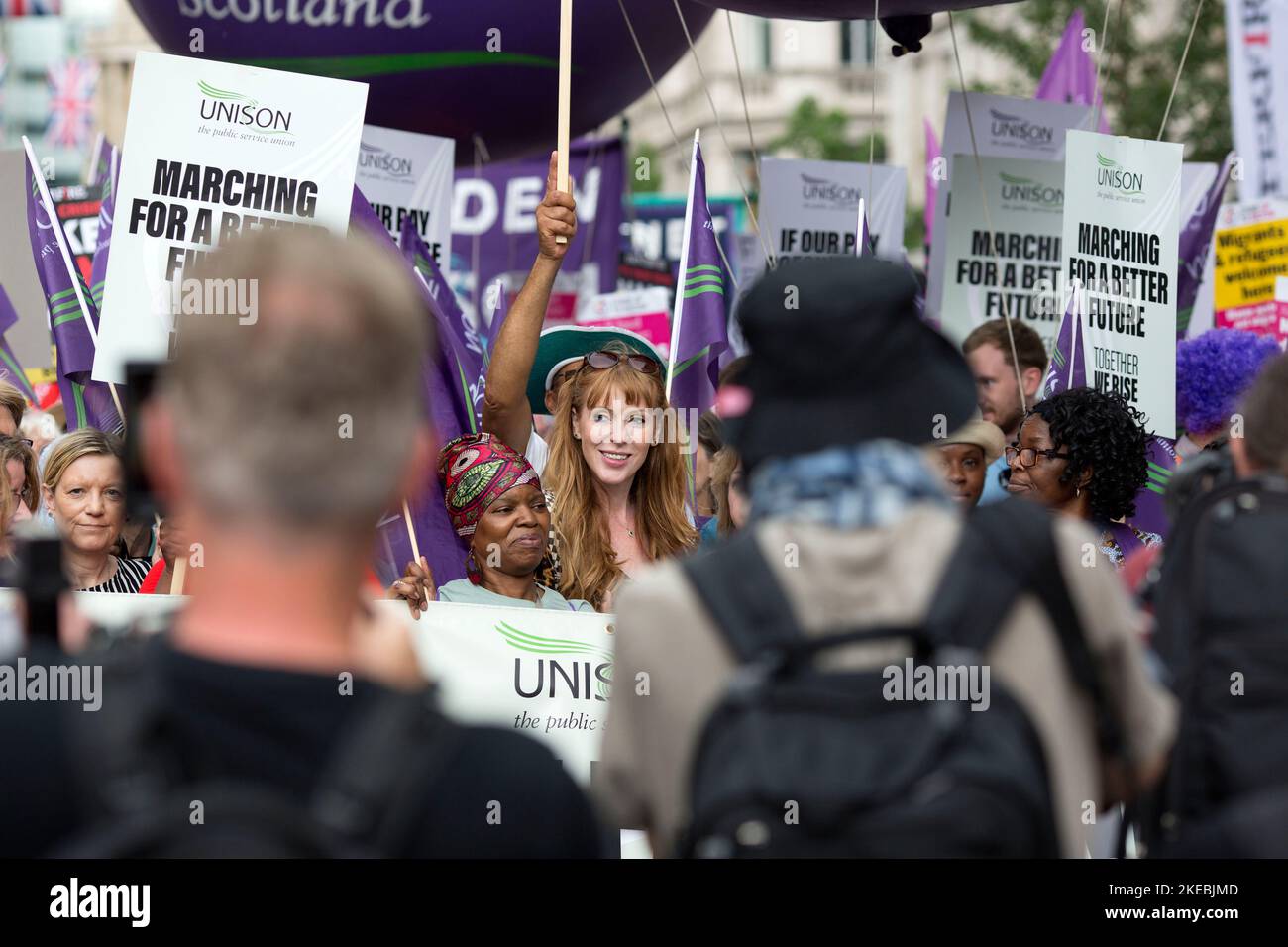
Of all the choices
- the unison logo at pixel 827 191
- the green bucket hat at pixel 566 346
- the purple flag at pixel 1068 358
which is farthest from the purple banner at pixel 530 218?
the green bucket hat at pixel 566 346

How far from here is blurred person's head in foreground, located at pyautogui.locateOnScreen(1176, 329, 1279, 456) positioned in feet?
21.1

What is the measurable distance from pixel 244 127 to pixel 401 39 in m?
2.00

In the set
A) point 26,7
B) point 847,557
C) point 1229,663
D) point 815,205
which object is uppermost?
point 26,7

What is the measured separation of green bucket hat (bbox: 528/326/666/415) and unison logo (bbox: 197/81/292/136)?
110 cm

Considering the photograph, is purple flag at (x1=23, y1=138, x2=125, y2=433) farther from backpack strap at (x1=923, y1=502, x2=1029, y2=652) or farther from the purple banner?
the purple banner

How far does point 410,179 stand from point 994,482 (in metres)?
3.34

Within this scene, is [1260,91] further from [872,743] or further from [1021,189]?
[872,743]

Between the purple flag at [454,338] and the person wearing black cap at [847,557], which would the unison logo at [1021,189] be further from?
the person wearing black cap at [847,557]

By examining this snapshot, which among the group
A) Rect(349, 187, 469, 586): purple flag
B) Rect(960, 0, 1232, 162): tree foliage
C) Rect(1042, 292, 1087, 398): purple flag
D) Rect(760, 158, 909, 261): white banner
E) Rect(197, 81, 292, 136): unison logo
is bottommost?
Rect(349, 187, 469, 586): purple flag

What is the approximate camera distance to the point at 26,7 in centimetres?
2908

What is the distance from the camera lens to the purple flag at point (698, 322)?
7.07 meters

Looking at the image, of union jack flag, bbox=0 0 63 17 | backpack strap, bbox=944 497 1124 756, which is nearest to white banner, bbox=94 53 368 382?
backpack strap, bbox=944 497 1124 756

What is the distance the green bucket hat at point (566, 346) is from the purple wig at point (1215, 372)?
78.1 inches

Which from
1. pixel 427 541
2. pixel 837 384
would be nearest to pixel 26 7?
pixel 427 541
